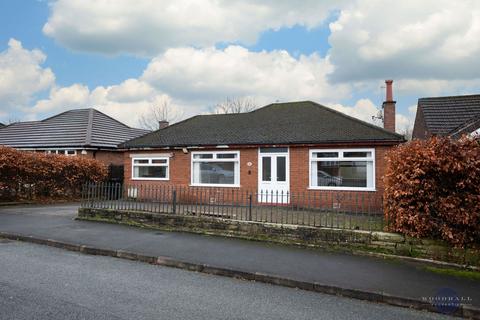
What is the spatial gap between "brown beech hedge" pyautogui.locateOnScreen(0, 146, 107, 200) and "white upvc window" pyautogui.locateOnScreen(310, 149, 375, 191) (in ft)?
36.6

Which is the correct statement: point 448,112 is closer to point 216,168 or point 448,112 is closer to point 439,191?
point 216,168

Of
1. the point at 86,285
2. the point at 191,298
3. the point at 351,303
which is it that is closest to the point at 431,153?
the point at 351,303

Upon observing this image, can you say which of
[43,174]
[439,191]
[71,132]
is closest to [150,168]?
[43,174]

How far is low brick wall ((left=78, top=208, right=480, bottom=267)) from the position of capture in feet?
21.9

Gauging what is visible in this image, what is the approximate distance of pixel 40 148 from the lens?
2247cm

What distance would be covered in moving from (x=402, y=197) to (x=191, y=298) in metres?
4.58

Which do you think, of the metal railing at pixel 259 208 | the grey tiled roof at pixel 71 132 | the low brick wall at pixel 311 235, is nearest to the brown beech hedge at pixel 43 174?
the grey tiled roof at pixel 71 132

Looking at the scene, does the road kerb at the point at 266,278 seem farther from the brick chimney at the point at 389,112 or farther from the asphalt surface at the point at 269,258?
the brick chimney at the point at 389,112

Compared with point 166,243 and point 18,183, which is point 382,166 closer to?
point 166,243

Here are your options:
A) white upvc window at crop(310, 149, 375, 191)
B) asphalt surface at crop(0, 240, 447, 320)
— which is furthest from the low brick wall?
white upvc window at crop(310, 149, 375, 191)

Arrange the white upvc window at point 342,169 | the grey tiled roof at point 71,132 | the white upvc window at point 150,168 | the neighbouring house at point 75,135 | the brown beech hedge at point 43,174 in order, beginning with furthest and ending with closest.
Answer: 1. the grey tiled roof at point 71,132
2. the neighbouring house at point 75,135
3. the white upvc window at point 150,168
4. the brown beech hedge at point 43,174
5. the white upvc window at point 342,169

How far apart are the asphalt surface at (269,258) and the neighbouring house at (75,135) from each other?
36.4 ft

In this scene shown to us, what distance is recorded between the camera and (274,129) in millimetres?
15734

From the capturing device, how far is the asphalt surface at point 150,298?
4391 mm
